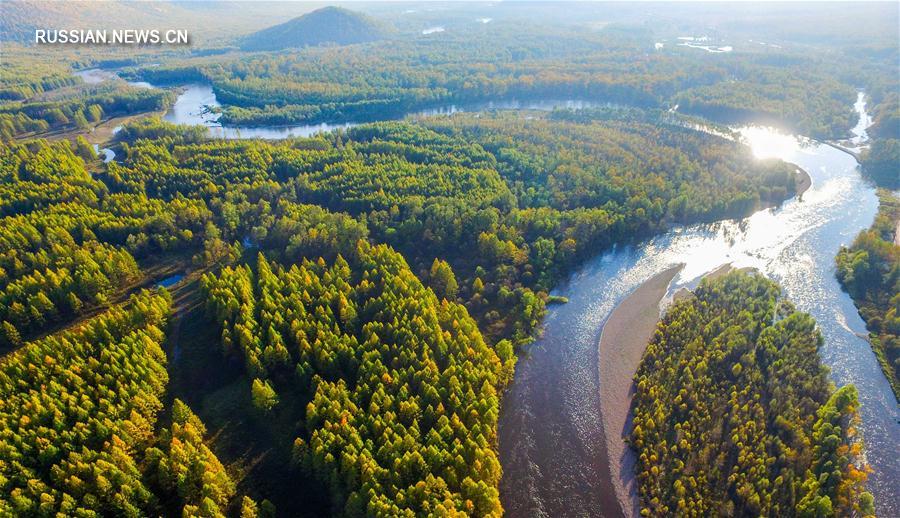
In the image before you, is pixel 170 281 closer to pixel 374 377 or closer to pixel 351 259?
pixel 351 259

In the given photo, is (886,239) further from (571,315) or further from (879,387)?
(571,315)

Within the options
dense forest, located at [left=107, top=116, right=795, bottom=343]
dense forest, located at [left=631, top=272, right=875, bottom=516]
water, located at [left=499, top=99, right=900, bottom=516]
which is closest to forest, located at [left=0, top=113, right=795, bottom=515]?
dense forest, located at [left=107, top=116, right=795, bottom=343]

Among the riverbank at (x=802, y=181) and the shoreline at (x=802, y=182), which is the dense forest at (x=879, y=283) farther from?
the riverbank at (x=802, y=181)

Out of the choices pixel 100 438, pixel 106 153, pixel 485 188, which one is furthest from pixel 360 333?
pixel 106 153

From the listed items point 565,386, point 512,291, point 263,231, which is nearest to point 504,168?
point 512,291

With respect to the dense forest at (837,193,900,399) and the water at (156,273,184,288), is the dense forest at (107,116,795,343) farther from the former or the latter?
the dense forest at (837,193,900,399)

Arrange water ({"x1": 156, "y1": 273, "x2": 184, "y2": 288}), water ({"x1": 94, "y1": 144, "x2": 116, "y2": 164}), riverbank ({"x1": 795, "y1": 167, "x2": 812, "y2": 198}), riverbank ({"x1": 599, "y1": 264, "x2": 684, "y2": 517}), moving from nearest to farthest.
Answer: riverbank ({"x1": 599, "y1": 264, "x2": 684, "y2": 517}) < water ({"x1": 156, "y1": 273, "x2": 184, "y2": 288}) < riverbank ({"x1": 795, "y1": 167, "x2": 812, "y2": 198}) < water ({"x1": 94, "y1": 144, "x2": 116, "y2": 164})
